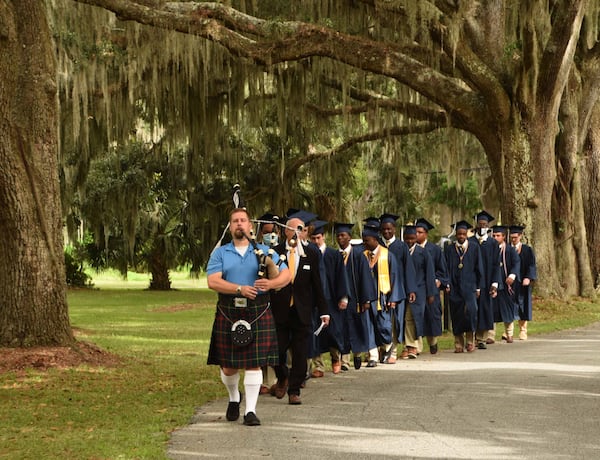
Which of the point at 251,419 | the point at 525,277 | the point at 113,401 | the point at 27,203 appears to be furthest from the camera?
the point at 525,277

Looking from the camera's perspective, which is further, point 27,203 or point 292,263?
point 27,203

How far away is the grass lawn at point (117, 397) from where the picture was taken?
835 centimetres

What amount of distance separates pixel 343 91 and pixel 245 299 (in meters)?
14.5

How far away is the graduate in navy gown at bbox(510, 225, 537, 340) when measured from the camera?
60.5 feet

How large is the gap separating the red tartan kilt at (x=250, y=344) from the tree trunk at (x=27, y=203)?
453 centimetres

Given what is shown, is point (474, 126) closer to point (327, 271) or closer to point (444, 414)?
point (327, 271)

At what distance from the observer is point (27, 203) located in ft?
43.6

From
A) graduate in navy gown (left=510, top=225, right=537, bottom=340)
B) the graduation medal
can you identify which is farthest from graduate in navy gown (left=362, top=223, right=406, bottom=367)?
graduate in navy gown (left=510, top=225, right=537, bottom=340)

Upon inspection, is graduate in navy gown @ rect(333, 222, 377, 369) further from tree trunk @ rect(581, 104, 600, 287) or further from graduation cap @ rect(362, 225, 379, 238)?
tree trunk @ rect(581, 104, 600, 287)

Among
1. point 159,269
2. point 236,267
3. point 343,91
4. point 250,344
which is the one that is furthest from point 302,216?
point 159,269

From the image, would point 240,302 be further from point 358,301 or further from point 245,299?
point 358,301

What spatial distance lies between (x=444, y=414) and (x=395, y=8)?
13.3m

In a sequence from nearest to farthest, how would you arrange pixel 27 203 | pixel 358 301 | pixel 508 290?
pixel 27 203 → pixel 358 301 → pixel 508 290

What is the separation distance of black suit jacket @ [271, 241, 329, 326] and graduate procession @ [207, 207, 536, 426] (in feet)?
0.04
